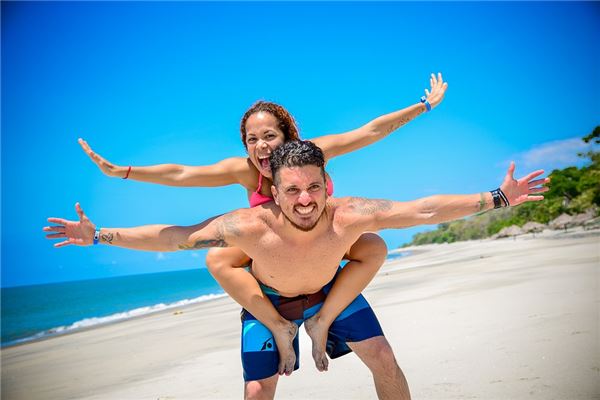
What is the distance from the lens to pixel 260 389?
12.2 feet

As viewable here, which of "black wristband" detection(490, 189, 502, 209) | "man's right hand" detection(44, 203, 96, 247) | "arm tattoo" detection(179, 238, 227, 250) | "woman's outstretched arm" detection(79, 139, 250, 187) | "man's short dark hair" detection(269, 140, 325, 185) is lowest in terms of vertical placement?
"black wristband" detection(490, 189, 502, 209)

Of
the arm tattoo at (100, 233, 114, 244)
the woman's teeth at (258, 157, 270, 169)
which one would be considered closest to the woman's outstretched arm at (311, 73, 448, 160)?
the woman's teeth at (258, 157, 270, 169)

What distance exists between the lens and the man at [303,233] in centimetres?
353

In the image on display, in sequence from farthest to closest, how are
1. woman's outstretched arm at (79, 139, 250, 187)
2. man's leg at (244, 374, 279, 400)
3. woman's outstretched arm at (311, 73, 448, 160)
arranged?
1. woman's outstretched arm at (311, 73, 448, 160)
2. woman's outstretched arm at (79, 139, 250, 187)
3. man's leg at (244, 374, 279, 400)

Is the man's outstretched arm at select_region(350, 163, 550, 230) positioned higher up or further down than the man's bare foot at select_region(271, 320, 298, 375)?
higher up

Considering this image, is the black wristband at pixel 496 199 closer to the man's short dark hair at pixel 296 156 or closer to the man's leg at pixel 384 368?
the man's short dark hair at pixel 296 156

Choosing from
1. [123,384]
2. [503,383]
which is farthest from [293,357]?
[123,384]

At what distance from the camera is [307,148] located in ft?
11.8

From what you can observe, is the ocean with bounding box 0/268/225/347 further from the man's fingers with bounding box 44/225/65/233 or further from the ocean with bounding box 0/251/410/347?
the man's fingers with bounding box 44/225/65/233

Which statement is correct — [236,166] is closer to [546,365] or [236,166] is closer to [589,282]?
[546,365]

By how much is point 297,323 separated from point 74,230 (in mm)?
1957

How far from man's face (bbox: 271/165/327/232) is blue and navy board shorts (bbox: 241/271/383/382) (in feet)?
2.81

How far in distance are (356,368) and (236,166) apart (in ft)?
11.1

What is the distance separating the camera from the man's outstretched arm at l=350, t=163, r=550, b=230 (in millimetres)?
3506
